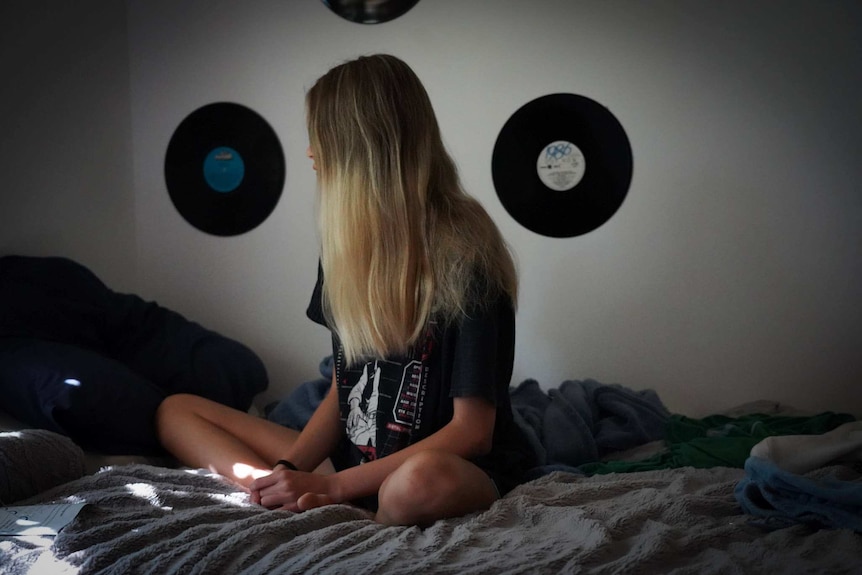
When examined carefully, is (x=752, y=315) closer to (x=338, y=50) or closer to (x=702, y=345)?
(x=702, y=345)

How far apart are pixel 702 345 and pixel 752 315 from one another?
18 centimetres

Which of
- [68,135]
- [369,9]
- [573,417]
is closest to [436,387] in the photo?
[573,417]

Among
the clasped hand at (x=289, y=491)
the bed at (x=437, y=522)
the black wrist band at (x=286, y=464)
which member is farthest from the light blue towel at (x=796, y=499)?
the black wrist band at (x=286, y=464)

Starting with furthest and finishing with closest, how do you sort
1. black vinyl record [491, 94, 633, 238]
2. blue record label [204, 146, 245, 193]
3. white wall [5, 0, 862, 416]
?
1. blue record label [204, 146, 245, 193]
2. black vinyl record [491, 94, 633, 238]
3. white wall [5, 0, 862, 416]

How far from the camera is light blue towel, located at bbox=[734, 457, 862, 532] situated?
118 centimetres

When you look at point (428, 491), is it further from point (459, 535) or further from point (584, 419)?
point (584, 419)

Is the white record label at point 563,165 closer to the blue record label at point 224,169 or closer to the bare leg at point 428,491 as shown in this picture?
the blue record label at point 224,169

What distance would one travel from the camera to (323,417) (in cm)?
163

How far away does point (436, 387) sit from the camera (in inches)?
57.2

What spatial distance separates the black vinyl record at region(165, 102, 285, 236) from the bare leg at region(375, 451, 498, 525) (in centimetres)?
158

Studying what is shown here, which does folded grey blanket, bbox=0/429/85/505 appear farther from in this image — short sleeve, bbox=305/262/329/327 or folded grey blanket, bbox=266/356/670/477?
folded grey blanket, bbox=266/356/670/477

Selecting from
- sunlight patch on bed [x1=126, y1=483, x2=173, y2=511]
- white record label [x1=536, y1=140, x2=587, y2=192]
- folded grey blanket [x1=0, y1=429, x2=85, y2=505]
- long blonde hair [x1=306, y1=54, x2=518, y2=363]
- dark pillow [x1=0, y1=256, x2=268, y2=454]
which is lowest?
sunlight patch on bed [x1=126, y1=483, x2=173, y2=511]

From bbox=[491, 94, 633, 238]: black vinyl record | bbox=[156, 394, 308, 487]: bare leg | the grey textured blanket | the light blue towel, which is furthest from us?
bbox=[491, 94, 633, 238]: black vinyl record

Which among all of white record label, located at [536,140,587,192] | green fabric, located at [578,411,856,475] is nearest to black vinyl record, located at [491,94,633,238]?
white record label, located at [536,140,587,192]
